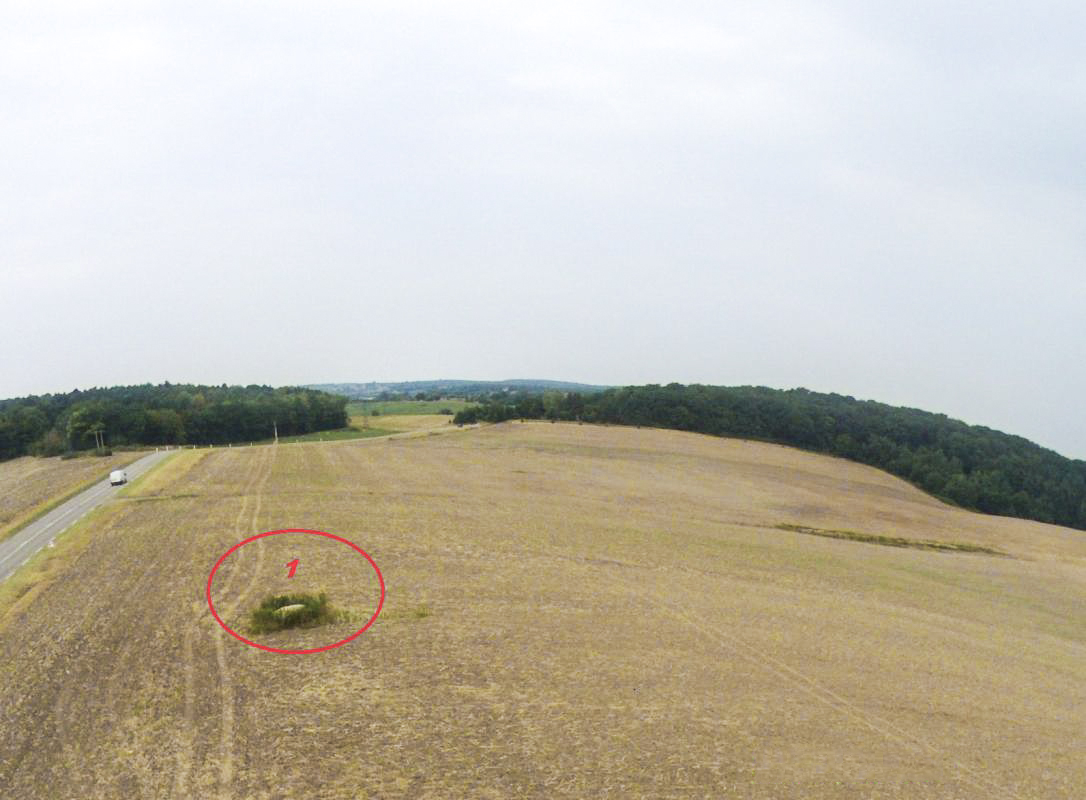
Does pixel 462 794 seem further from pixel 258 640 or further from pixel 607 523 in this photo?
pixel 607 523

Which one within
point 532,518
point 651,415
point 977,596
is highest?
point 651,415

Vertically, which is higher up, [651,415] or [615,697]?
[651,415]

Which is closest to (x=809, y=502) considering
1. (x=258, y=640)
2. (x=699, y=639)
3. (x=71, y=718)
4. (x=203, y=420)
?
(x=699, y=639)

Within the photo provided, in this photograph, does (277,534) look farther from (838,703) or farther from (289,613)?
(838,703)

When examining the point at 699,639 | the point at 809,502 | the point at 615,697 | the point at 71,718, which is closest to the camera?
the point at 71,718

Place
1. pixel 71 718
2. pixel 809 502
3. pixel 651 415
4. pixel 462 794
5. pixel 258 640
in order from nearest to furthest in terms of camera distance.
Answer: pixel 462 794
pixel 71 718
pixel 258 640
pixel 809 502
pixel 651 415

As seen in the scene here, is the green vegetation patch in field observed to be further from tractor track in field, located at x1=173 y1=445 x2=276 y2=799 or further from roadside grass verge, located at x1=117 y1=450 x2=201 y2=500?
tractor track in field, located at x1=173 y1=445 x2=276 y2=799

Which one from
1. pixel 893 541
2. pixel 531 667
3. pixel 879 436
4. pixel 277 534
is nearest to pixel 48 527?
pixel 277 534
